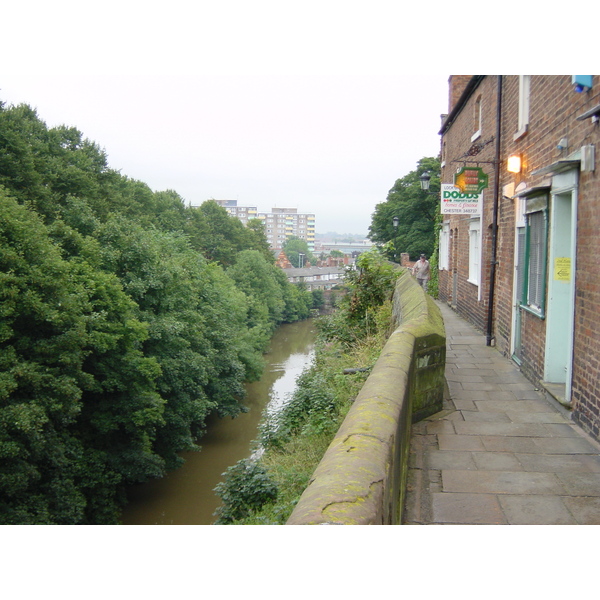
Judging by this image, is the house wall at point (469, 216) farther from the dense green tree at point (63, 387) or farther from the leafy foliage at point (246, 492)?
the dense green tree at point (63, 387)

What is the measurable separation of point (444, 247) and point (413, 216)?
65.7 ft

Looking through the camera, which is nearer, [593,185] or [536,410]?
[593,185]

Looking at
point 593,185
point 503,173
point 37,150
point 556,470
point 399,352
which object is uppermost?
point 37,150

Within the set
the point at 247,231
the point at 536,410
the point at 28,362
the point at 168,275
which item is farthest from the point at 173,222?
the point at 536,410

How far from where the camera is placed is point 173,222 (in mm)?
46125

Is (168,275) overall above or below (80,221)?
below

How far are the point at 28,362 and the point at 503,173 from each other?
11.7 metres

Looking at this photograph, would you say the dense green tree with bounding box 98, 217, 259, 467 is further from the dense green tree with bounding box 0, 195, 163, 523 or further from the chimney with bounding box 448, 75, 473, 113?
the chimney with bounding box 448, 75, 473, 113

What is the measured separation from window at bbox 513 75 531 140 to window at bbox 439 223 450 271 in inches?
388

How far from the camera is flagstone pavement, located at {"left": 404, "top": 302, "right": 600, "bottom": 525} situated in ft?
13.0

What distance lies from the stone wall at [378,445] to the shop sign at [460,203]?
267 inches

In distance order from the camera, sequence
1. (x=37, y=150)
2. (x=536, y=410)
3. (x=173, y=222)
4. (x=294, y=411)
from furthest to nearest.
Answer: (x=173, y=222) → (x=37, y=150) → (x=294, y=411) → (x=536, y=410)

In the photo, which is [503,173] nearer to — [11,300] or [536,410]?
[536,410]

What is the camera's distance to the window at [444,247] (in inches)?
734
